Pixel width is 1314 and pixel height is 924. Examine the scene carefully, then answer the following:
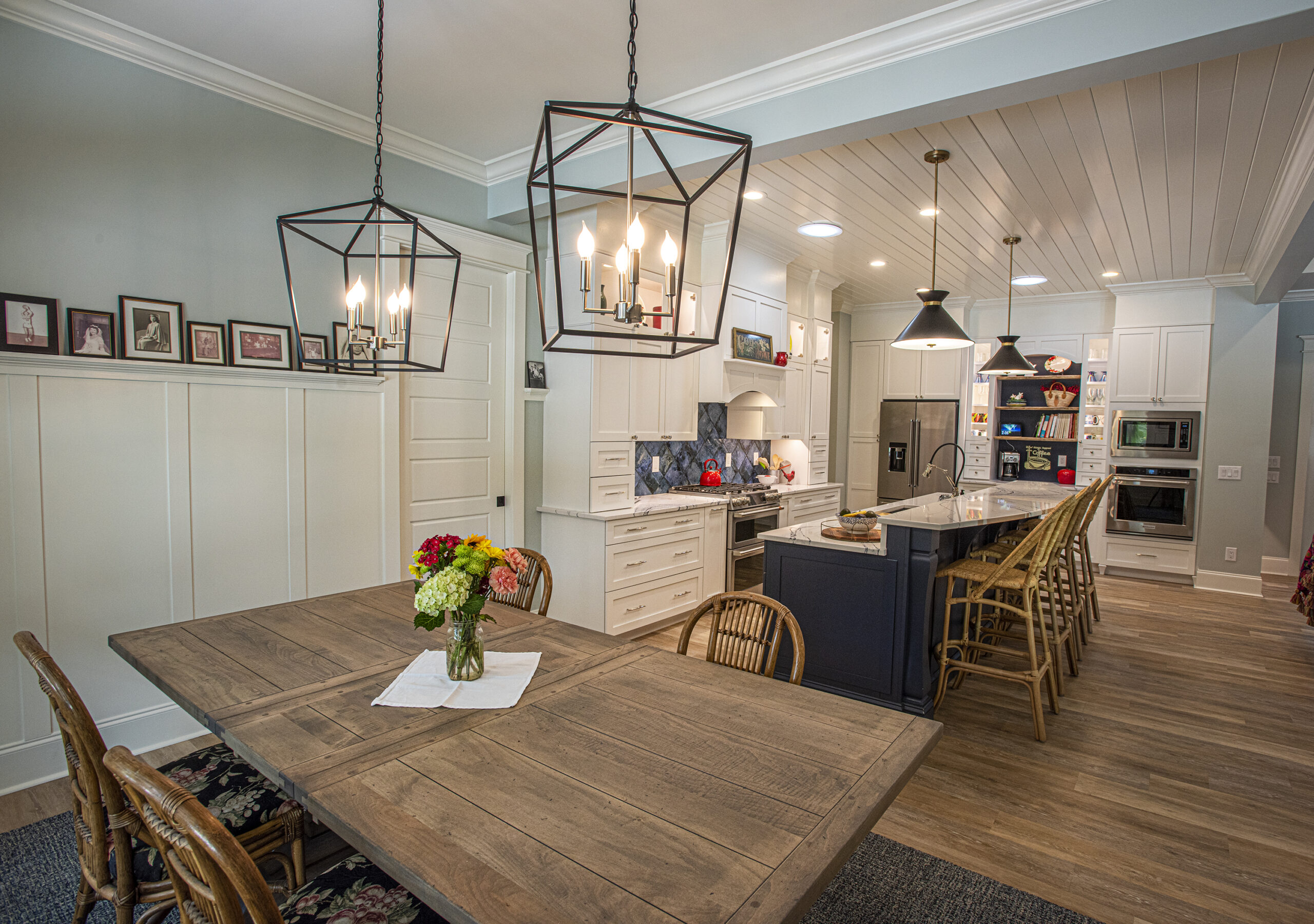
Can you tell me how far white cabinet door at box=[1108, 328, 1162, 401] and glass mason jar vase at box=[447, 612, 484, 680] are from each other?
6882 mm

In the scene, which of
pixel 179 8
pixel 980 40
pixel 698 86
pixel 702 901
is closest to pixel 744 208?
pixel 698 86

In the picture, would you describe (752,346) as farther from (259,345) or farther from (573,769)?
(573,769)

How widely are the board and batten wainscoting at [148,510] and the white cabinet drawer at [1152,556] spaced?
673 centimetres

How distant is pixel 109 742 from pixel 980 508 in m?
4.34

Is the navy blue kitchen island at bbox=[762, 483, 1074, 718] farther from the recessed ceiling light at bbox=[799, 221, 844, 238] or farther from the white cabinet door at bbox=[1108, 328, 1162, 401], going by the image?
the white cabinet door at bbox=[1108, 328, 1162, 401]

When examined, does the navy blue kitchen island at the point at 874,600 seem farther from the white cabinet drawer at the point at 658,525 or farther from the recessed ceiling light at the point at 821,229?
the recessed ceiling light at the point at 821,229

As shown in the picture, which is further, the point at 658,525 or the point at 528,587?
the point at 658,525

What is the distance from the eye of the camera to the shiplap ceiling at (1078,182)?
9.17 ft

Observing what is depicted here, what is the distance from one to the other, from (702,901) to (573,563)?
3.31m

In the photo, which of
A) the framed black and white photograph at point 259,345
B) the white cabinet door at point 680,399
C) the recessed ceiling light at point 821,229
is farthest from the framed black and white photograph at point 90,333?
the recessed ceiling light at point 821,229

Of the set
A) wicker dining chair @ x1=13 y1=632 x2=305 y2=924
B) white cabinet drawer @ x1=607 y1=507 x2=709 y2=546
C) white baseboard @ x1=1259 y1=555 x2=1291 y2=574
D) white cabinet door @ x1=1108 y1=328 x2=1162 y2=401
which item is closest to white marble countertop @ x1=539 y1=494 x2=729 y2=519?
white cabinet drawer @ x1=607 y1=507 x2=709 y2=546

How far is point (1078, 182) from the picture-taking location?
146 inches

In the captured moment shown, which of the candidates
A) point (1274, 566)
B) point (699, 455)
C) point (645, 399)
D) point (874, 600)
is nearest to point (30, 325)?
point (645, 399)

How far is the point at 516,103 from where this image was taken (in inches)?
122
